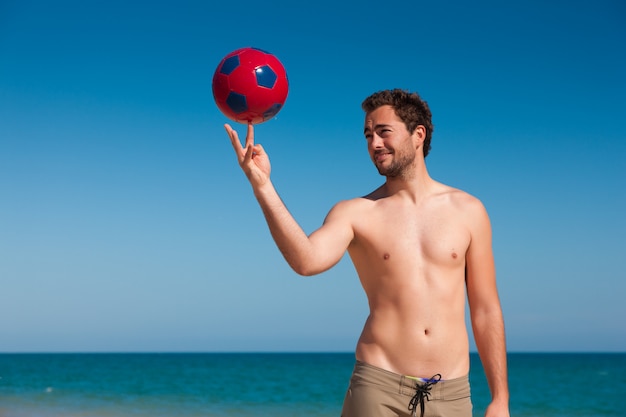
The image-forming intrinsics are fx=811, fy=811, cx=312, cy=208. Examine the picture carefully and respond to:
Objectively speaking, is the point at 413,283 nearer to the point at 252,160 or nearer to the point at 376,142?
the point at 376,142

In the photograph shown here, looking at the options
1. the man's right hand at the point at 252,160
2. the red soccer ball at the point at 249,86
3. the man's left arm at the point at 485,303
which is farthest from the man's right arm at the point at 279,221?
the man's left arm at the point at 485,303

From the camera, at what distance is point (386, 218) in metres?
4.14

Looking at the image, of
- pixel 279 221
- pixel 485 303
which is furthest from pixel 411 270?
pixel 279 221

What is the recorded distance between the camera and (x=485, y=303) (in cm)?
413

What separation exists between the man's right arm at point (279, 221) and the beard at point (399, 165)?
0.58 meters

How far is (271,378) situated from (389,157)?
3688 centimetres

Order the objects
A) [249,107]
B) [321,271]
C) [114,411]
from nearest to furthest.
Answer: [321,271], [249,107], [114,411]

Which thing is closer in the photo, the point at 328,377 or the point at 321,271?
the point at 321,271

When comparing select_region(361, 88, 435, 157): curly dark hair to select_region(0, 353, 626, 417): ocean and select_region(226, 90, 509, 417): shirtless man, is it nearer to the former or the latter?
select_region(226, 90, 509, 417): shirtless man

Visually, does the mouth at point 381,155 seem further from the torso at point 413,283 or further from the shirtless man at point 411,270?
the torso at point 413,283

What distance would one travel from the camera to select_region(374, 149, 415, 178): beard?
4090 mm

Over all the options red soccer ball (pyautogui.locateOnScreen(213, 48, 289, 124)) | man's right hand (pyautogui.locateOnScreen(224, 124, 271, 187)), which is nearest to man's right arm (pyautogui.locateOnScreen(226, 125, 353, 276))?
man's right hand (pyautogui.locateOnScreen(224, 124, 271, 187))

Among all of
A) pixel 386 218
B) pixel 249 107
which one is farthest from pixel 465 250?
pixel 249 107

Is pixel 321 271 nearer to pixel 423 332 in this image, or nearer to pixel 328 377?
pixel 423 332
